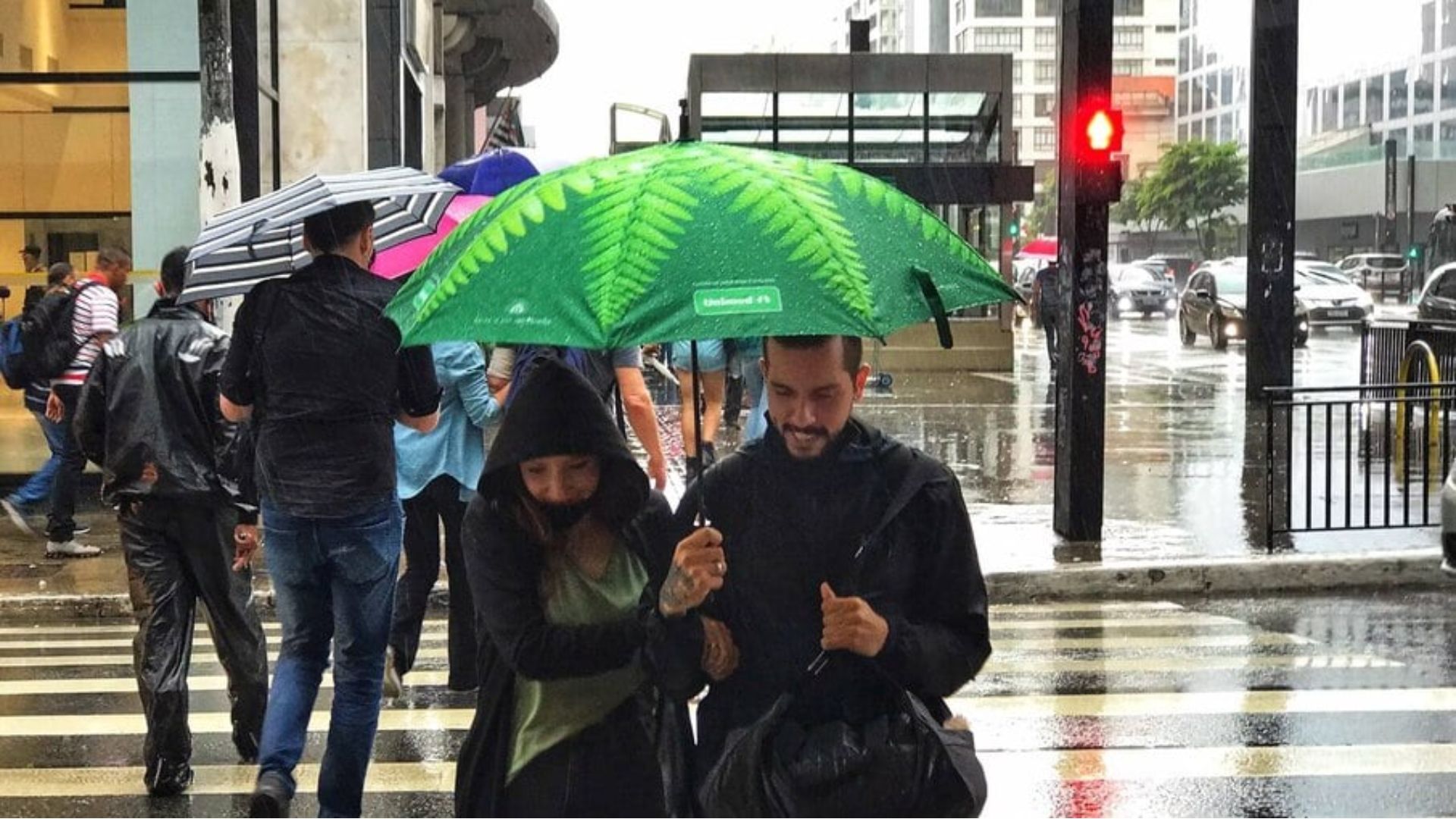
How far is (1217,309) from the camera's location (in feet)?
127

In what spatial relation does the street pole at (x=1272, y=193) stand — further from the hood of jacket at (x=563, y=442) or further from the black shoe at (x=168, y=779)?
the hood of jacket at (x=563, y=442)

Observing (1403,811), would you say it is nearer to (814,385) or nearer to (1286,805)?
(1286,805)

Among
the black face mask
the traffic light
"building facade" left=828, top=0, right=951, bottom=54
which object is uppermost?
"building facade" left=828, top=0, right=951, bottom=54

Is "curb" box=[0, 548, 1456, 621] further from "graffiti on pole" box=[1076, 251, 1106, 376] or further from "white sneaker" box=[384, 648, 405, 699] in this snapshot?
"white sneaker" box=[384, 648, 405, 699]

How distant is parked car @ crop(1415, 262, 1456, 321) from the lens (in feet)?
68.6

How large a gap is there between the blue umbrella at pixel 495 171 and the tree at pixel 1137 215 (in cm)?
9977

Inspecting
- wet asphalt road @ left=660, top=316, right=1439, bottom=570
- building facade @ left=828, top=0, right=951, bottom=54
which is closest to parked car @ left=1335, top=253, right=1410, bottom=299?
wet asphalt road @ left=660, top=316, right=1439, bottom=570

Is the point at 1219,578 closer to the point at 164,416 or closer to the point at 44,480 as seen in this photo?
the point at 164,416

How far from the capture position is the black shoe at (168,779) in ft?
20.7

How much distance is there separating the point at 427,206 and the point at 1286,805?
3.71 meters

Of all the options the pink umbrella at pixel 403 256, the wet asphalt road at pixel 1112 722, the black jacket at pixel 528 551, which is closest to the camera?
the black jacket at pixel 528 551

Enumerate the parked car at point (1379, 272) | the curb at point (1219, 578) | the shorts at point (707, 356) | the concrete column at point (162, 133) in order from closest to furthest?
the curb at point (1219, 578) < the shorts at point (707, 356) < the concrete column at point (162, 133) < the parked car at point (1379, 272)

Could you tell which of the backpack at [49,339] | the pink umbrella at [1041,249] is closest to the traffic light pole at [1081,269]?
the backpack at [49,339]

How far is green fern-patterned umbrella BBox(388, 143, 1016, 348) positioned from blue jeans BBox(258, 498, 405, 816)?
7.32 feet
